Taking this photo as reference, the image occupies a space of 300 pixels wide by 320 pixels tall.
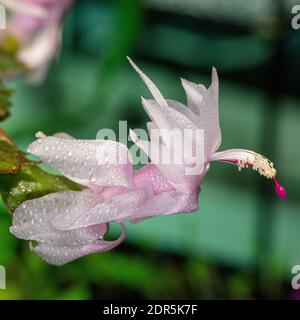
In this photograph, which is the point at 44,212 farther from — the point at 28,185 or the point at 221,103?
the point at 221,103

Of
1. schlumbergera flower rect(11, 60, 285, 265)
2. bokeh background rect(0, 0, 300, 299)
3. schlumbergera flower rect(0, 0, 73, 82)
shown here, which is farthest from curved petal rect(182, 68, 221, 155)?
bokeh background rect(0, 0, 300, 299)

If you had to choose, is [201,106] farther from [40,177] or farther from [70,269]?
[70,269]

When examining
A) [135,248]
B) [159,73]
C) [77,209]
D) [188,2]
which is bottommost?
[135,248]

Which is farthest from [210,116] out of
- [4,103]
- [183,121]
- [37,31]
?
[37,31]

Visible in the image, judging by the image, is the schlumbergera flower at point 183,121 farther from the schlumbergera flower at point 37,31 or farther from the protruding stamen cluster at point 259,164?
the schlumbergera flower at point 37,31
